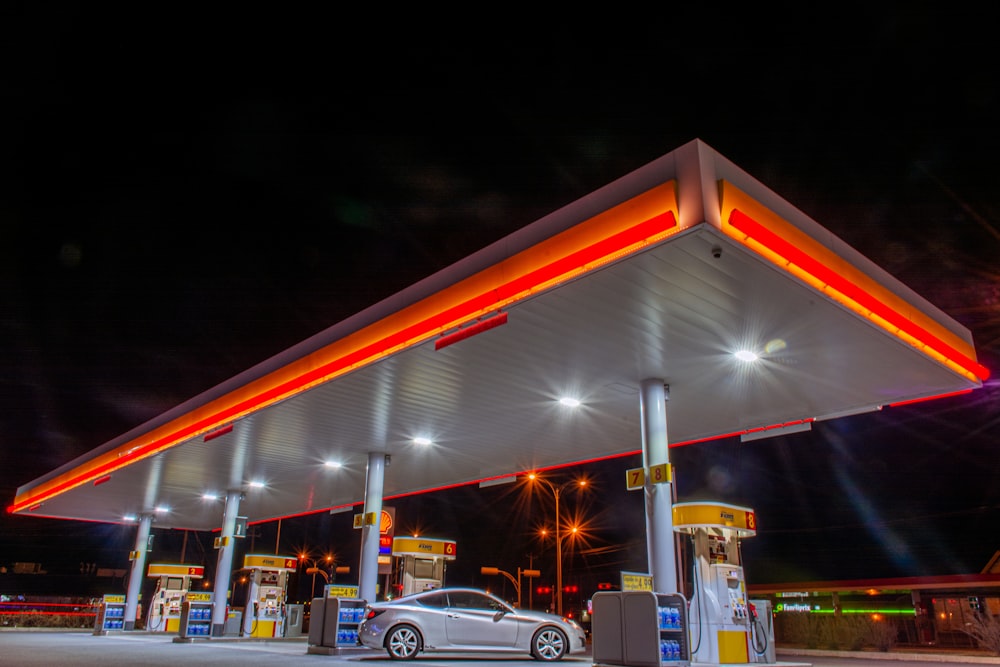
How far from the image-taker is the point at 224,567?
69.1 feet

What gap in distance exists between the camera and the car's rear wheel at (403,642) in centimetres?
1178

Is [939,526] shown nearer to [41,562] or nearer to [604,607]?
[604,607]

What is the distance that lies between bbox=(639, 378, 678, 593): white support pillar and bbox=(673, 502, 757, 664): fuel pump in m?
1.78

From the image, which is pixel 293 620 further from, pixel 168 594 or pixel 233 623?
pixel 168 594

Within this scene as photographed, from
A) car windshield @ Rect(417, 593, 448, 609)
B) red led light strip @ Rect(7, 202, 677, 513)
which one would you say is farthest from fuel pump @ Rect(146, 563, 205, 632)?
car windshield @ Rect(417, 593, 448, 609)

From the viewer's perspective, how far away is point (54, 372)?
16.4 meters

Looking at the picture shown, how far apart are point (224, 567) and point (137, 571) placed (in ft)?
25.0

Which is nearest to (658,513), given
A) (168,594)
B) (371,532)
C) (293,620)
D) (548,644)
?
(548,644)

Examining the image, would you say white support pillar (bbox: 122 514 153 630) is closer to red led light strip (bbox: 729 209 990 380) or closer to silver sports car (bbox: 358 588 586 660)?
silver sports car (bbox: 358 588 586 660)

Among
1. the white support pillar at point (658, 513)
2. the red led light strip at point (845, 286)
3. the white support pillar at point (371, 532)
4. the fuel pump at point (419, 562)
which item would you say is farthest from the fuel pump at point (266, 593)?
the red led light strip at point (845, 286)

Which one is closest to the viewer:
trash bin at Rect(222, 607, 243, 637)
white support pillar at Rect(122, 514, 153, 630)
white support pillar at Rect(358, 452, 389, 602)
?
white support pillar at Rect(358, 452, 389, 602)

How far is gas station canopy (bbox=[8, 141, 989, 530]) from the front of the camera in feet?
22.8

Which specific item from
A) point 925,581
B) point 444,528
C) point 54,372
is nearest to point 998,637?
point 925,581

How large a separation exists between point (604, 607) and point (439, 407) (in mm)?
4879
